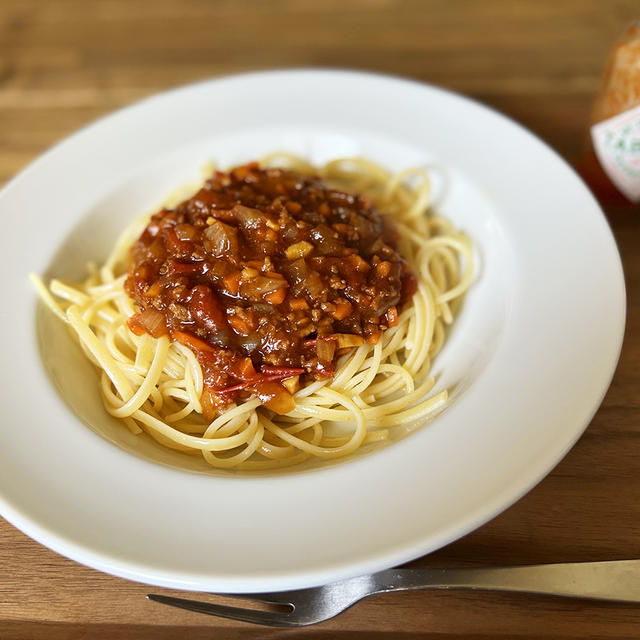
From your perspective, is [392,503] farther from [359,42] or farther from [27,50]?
[27,50]

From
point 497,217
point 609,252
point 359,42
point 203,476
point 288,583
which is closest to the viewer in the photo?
point 288,583

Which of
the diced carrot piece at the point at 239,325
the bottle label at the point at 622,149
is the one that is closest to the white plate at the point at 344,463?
the bottle label at the point at 622,149

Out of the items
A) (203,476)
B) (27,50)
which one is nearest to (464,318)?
(203,476)

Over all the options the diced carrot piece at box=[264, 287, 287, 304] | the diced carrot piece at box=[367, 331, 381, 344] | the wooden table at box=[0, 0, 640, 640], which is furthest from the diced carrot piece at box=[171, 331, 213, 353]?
the wooden table at box=[0, 0, 640, 640]

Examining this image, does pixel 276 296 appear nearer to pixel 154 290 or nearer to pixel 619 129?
pixel 154 290

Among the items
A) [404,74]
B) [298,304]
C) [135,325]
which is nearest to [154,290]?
[135,325]

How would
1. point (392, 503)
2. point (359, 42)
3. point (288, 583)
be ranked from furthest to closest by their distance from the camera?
point (359, 42) → point (392, 503) → point (288, 583)

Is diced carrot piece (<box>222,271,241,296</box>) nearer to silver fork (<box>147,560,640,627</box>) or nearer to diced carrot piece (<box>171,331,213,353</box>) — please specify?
diced carrot piece (<box>171,331,213,353</box>)
